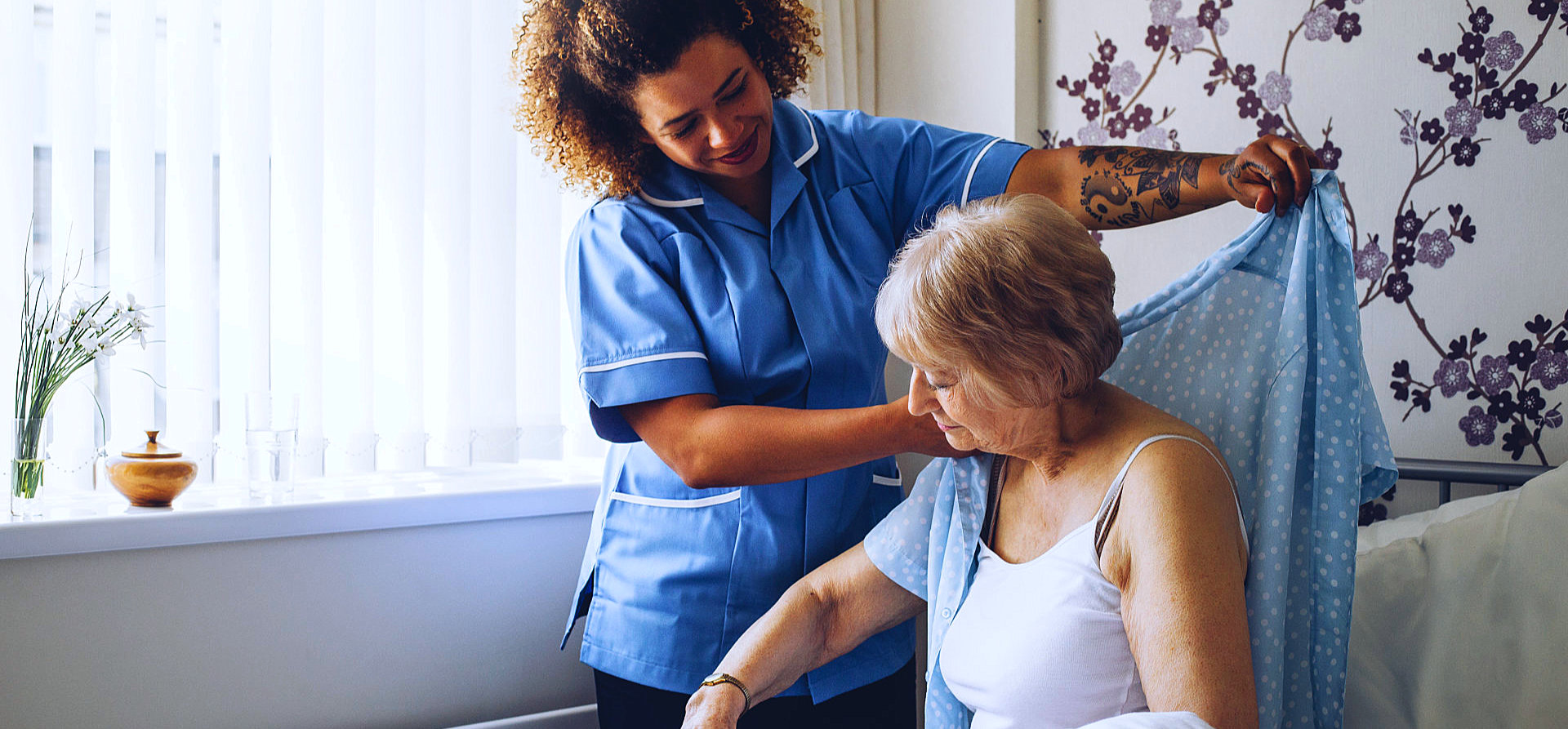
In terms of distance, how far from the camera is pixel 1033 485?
1.27 metres

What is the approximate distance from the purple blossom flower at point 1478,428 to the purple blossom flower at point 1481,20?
56 centimetres

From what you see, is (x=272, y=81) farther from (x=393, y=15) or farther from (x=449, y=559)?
Answer: (x=449, y=559)

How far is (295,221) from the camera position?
1.94 m

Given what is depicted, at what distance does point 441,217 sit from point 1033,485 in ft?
4.49

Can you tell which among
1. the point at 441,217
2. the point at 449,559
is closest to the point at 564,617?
the point at 449,559

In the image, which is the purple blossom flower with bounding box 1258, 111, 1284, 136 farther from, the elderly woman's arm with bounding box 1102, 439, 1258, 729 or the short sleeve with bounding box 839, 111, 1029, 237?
the elderly woman's arm with bounding box 1102, 439, 1258, 729

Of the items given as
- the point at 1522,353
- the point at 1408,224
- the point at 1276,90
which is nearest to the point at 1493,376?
the point at 1522,353

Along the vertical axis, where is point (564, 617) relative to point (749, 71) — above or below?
below

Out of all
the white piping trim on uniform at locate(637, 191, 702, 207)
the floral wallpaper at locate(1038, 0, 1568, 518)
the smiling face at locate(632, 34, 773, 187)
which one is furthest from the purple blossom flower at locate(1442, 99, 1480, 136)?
the white piping trim on uniform at locate(637, 191, 702, 207)

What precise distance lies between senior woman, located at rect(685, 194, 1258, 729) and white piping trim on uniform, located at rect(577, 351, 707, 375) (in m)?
0.28

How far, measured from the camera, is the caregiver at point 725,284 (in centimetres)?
133

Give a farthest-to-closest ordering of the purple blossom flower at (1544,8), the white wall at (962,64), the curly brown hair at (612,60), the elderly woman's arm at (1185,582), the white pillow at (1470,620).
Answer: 1. the white wall at (962,64)
2. the purple blossom flower at (1544,8)
3. the curly brown hair at (612,60)
4. the white pillow at (1470,620)
5. the elderly woman's arm at (1185,582)

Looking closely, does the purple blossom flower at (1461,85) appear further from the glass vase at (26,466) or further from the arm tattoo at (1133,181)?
the glass vase at (26,466)

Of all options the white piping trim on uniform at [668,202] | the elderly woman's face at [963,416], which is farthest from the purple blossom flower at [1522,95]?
the white piping trim on uniform at [668,202]
